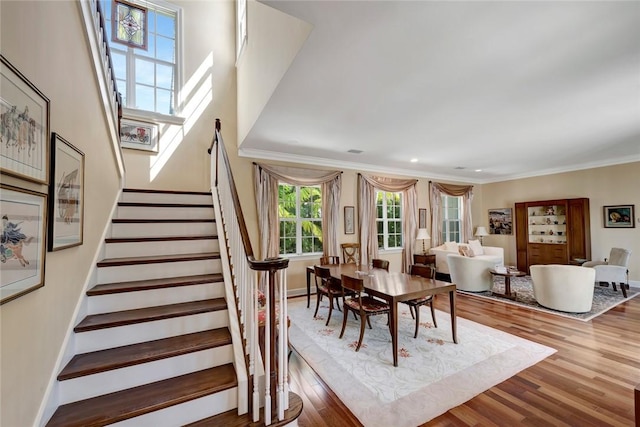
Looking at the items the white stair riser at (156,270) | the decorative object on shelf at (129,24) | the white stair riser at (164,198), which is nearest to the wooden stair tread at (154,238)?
the white stair riser at (156,270)

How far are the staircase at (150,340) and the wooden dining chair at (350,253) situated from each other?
338 cm

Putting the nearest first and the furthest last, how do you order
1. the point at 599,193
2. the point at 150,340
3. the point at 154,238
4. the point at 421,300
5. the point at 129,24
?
the point at 150,340
the point at 154,238
the point at 421,300
the point at 129,24
the point at 599,193

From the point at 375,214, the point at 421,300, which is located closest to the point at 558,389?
the point at 421,300

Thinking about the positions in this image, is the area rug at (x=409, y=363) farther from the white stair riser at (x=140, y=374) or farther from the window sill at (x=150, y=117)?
the window sill at (x=150, y=117)

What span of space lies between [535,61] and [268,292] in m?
2.78

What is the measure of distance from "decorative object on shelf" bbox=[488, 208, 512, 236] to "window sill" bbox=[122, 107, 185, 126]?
8140 mm

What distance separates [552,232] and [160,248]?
8.17 meters

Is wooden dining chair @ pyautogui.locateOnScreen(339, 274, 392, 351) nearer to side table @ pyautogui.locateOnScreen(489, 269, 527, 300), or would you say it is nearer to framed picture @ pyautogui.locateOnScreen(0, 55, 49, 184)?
framed picture @ pyautogui.locateOnScreen(0, 55, 49, 184)

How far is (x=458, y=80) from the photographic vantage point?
2551 millimetres

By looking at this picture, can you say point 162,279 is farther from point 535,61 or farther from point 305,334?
point 535,61

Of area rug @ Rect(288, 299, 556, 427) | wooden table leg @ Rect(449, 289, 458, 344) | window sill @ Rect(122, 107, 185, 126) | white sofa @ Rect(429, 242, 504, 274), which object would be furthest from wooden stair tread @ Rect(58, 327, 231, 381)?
white sofa @ Rect(429, 242, 504, 274)

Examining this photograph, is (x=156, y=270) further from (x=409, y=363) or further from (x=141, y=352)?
(x=409, y=363)

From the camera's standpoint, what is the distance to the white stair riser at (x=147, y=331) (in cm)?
170

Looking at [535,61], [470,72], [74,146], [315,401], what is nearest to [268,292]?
[315,401]
